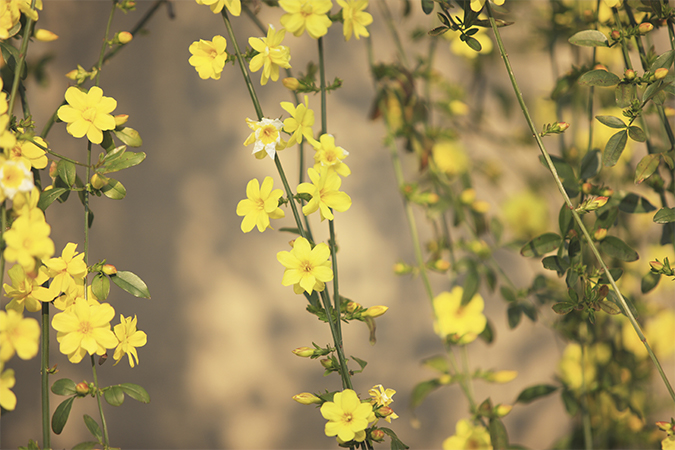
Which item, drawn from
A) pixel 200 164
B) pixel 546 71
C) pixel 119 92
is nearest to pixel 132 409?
pixel 200 164

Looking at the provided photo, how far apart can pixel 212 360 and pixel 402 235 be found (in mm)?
605

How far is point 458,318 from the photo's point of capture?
74 centimetres

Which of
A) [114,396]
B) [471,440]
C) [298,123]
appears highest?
[298,123]

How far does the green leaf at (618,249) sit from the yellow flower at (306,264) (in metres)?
0.33

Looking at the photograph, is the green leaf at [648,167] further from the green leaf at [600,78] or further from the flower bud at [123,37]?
the flower bud at [123,37]

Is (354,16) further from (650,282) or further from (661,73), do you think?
(650,282)

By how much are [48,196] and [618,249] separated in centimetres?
59

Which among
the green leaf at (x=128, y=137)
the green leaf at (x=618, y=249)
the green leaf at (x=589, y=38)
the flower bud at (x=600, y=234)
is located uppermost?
the green leaf at (x=589, y=38)

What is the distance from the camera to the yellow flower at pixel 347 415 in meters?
0.39

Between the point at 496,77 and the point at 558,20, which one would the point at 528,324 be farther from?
the point at 558,20

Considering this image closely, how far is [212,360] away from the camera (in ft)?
3.73

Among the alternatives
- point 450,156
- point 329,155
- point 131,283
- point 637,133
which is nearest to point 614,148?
point 637,133

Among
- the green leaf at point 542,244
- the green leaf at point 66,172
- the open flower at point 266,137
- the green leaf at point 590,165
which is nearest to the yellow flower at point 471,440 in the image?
the green leaf at point 542,244

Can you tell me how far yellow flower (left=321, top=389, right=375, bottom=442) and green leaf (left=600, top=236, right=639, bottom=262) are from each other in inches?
12.7
